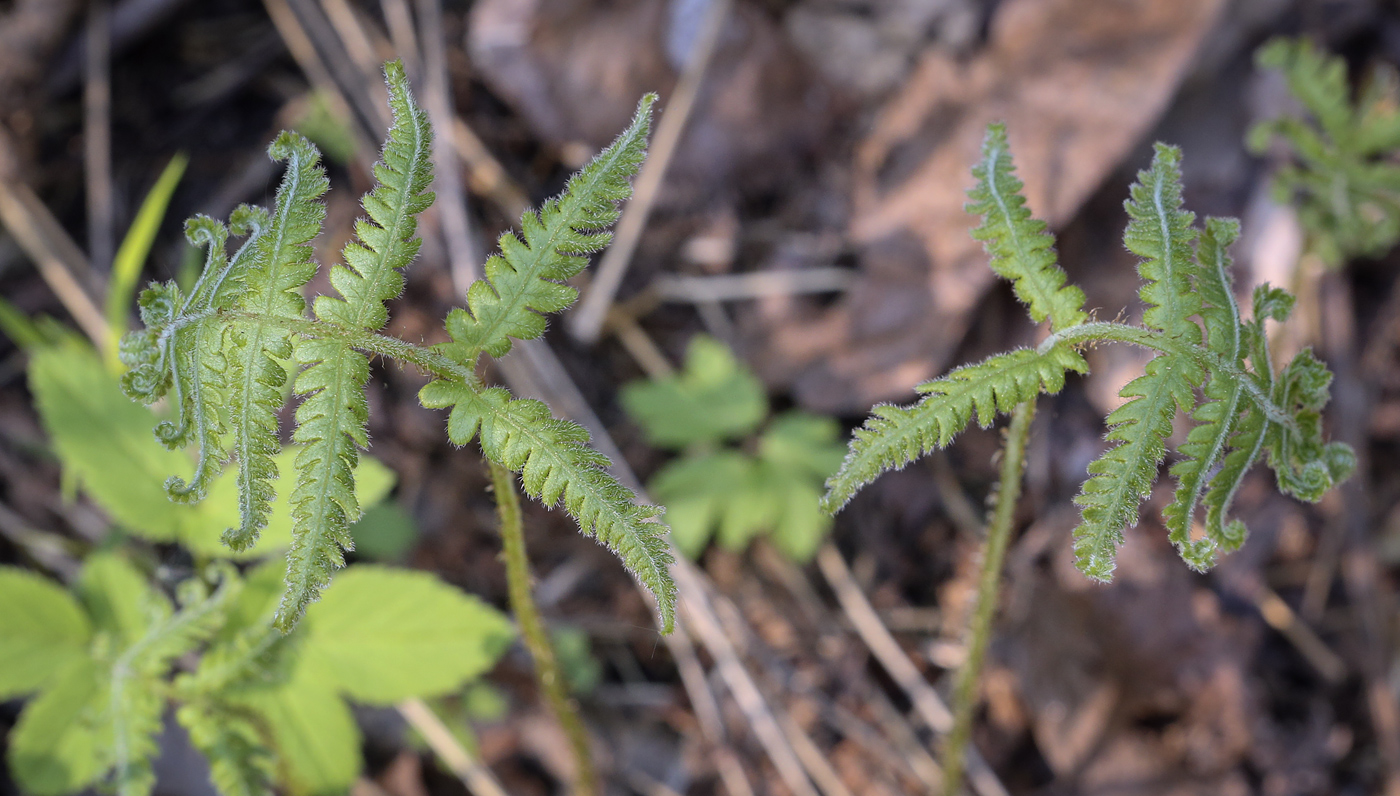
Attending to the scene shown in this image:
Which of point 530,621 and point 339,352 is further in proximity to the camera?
point 530,621

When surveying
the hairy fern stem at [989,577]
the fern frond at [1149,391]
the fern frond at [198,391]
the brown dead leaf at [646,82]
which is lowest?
the hairy fern stem at [989,577]

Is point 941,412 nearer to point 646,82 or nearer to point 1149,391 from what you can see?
point 1149,391

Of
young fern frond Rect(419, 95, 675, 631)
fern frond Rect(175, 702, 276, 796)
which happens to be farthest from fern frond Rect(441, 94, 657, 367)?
fern frond Rect(175, 702, 276, 796)

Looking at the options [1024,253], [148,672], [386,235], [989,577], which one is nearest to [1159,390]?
[1024,253]

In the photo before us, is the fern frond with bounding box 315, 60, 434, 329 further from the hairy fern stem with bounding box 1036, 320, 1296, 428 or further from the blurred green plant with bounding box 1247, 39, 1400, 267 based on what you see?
the blurred green plant with bounding box 1247, 39, 1400, 267

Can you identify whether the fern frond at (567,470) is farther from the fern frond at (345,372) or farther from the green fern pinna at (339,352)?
the fern frond at (345,372)

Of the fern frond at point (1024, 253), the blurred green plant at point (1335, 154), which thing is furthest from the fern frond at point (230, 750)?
the blurred green plant at point (1335, 154)
